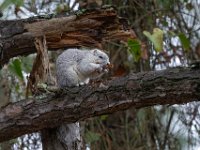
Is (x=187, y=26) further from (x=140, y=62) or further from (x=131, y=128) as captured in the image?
(x=131, y=128)

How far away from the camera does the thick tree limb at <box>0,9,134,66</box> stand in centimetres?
285

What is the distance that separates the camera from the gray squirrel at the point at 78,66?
8.88 feet

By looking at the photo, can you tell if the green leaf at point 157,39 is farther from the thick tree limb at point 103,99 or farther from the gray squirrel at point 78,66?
the thick tree limb at point 103,99

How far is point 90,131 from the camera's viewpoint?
13.5 feet

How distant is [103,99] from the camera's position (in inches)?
96.0

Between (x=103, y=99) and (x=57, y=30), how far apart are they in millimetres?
589

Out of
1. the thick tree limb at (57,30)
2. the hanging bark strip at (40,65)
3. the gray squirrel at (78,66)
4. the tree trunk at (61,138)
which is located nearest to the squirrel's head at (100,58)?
the gray squirrel at (78,66)

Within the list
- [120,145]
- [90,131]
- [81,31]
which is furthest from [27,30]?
[120,145]

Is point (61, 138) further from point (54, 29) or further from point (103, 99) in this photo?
point (54, 29)

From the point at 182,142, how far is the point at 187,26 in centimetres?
88

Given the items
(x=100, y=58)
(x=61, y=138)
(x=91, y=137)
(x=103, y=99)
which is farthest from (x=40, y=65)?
A: (x=91, y=137)

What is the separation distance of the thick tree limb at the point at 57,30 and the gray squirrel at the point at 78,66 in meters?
0.13

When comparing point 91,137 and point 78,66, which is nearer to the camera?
point 78,66

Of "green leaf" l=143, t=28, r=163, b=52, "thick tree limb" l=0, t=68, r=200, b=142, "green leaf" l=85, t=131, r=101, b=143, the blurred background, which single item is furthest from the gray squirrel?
the blurred background
